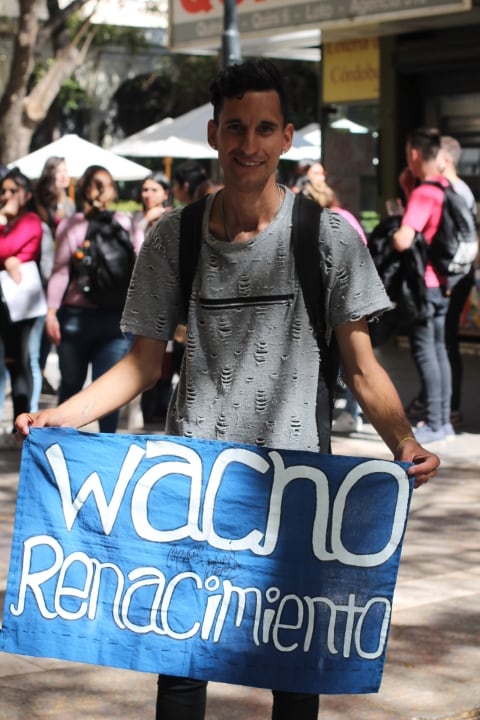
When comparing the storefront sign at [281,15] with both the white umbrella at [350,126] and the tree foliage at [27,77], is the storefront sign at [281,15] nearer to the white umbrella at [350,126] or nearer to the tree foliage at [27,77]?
the white umbrella at [350,126]

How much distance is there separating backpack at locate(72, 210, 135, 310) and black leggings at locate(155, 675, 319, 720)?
5.43 m

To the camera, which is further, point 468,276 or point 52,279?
point 468,276

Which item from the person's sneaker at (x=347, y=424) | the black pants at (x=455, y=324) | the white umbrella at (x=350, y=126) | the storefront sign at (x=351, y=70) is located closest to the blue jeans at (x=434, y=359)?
the black pants at (x=455, y=324)

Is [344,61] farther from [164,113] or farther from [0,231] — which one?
[164,113]

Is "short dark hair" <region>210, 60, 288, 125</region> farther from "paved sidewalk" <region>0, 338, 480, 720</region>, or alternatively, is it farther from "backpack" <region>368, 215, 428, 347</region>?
"backpack" <region>368, 215, 428, 347</region>

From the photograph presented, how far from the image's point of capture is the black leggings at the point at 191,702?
3572 mm

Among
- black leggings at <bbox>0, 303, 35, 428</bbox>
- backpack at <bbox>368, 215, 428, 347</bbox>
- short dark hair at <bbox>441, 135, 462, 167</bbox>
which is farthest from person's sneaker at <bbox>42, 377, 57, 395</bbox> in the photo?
short dark hair at <bbox>441, 135, 462, 167</bbox>

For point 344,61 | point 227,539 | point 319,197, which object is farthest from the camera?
point 344,61

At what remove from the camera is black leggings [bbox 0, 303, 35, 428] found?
1033cm

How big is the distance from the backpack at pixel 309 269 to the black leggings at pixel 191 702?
62cm

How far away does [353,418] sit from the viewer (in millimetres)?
10766

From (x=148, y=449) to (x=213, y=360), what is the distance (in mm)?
274

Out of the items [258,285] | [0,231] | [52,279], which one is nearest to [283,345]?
[258,285]

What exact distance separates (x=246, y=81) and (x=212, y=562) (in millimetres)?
1131
